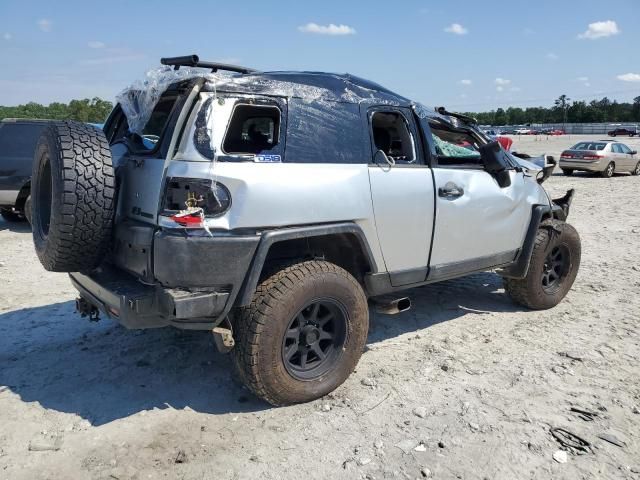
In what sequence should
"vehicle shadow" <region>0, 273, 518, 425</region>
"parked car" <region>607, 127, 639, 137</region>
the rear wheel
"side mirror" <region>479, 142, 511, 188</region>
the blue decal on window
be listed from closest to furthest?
the blue decal on window < "vehicle shadow" <region>0, 273, 518, 425</region> < "side mirror" <region>479, 142, 511, 188</region> < the rear wheel < "parked car" <region>607, 127, 639, 137</region>

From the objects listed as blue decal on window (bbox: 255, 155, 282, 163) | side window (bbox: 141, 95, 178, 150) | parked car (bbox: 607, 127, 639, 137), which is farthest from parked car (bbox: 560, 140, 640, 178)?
parked car (bbox: 607, 127, 639, 137)

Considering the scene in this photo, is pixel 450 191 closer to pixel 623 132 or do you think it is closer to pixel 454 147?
pixel 454 147

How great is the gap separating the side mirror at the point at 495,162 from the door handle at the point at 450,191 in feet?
1.50

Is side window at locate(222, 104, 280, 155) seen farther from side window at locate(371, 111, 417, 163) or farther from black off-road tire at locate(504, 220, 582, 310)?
black off-road tire at locate(504, 220, 582, 310)

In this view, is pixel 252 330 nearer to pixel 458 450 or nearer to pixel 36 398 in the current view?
pixel 458 450

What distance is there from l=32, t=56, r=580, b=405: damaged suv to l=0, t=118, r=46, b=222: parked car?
6185 millimetres

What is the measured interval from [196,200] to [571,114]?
126 m

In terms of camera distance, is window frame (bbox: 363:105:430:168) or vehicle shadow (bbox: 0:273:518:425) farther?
window frame (bbox: 363:105:430:168)

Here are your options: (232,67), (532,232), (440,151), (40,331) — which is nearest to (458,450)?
(440,151)

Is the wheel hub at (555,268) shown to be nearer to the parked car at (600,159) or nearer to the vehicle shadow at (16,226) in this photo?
the vehicle shadow at (16,226)

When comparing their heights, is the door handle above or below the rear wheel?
above

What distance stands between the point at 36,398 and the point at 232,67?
8.77 feet

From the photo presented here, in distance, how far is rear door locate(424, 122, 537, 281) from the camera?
4.26 metres

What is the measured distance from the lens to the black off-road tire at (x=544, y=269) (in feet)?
17.1
